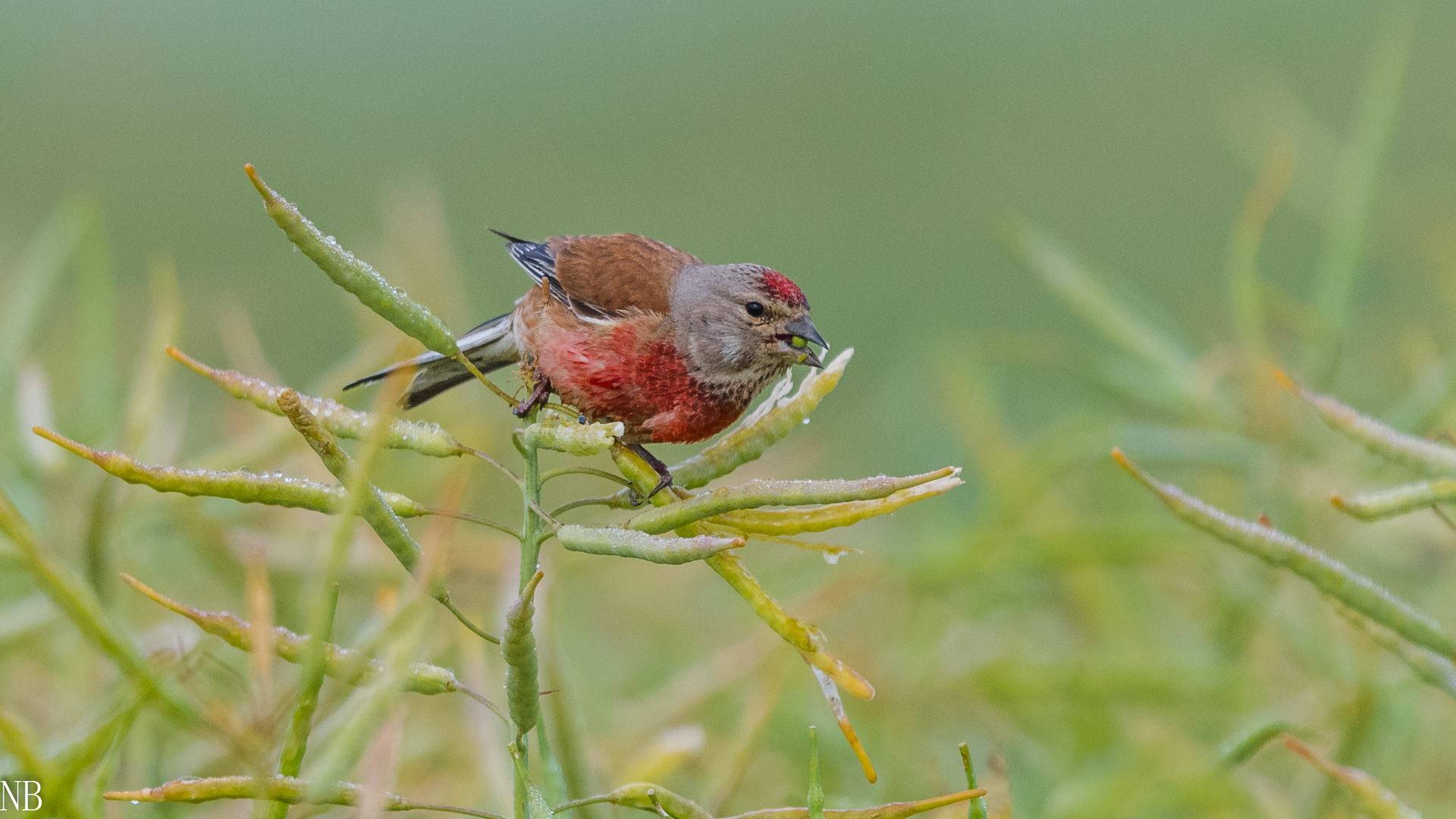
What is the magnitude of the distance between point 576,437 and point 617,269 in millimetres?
1208

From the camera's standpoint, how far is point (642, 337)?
208 centimetres

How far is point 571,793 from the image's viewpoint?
1.47m

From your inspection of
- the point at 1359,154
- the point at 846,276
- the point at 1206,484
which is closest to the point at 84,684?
the point at 1359,154

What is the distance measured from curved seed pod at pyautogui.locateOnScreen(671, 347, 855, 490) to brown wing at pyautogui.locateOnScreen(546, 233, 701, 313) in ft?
3.20

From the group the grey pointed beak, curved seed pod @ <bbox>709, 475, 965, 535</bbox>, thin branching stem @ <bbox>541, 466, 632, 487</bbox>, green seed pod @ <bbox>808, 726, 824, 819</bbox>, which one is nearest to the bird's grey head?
the grey pointed beak

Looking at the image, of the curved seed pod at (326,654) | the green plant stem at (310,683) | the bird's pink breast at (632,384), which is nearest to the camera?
the green plant stem at (310,683)

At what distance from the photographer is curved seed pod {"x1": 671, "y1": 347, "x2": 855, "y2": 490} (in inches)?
47.2

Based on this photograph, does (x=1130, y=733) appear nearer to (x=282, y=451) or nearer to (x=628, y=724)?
(x=628, y=724)

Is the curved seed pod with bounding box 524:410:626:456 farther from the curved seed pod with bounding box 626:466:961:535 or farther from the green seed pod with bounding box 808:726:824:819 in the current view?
the green seed pod with bounding box 808:726:824:819

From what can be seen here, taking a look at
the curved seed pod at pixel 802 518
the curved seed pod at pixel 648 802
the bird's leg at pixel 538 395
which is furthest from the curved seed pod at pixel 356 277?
the bird's leg at pixel 538 395

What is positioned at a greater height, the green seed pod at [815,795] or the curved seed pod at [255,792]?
the curved seed pod at [255,792]

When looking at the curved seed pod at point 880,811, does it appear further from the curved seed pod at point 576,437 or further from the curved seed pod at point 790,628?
the curved seed pod at point 576,437

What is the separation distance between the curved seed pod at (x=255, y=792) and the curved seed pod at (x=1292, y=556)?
0.70 meters

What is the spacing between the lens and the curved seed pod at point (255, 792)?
1.02 m
